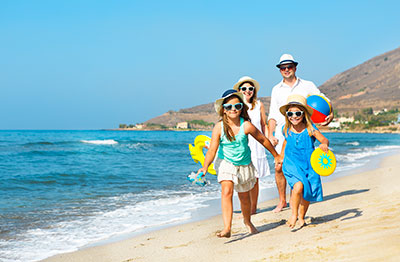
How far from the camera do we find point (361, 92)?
14838 centimetres

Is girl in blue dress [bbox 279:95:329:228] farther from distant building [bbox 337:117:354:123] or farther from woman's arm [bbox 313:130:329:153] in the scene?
distant building [bbox 337:117:354:123]

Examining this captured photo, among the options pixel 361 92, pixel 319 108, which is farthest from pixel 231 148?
pixel 361 92

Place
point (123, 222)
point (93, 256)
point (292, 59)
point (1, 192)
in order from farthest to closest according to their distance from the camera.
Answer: point (1, 192) → point (123, 222) → point (292, 59) → point (93, 256)

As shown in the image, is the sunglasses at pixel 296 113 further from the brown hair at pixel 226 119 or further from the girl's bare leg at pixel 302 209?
the girl's bare leg at pixel 302 209

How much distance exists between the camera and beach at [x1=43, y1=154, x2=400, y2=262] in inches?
136

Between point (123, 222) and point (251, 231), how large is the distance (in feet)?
7.93

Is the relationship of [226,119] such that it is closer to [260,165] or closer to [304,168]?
[304,168]

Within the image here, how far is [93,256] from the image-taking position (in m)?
4.49

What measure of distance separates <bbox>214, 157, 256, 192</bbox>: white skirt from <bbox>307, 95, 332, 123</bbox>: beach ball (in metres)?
1.15

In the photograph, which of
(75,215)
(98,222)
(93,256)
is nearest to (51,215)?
(75,215)

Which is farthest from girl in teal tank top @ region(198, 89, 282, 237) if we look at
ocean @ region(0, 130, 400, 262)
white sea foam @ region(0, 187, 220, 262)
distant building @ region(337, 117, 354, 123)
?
distant building @ region(337, 117, 354, 123)

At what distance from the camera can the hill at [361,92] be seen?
13075 centimetres

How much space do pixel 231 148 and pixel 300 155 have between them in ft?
2.64

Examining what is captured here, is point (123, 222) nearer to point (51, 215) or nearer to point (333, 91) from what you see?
point (51, 215)
